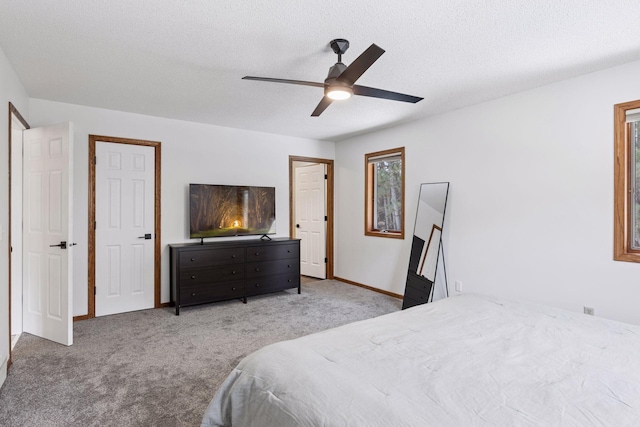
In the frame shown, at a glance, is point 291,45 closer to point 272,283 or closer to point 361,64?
point 361,64

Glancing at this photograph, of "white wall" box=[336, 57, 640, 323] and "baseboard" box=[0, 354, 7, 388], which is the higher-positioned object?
"white wall" box=[336, 57, 640, 323]

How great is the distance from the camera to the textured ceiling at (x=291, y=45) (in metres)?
1.99

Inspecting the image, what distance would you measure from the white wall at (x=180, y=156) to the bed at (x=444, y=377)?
128 inches

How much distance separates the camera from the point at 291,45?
2404mm

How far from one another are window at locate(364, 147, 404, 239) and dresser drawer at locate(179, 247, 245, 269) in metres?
1.98

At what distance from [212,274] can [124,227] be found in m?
1.17

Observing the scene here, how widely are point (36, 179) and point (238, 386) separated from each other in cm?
315

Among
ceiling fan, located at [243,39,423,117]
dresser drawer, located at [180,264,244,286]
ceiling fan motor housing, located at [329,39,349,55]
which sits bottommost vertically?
dresser drawer, located at [180,264,244,286]

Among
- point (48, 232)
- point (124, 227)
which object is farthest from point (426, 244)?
point (48, 232)

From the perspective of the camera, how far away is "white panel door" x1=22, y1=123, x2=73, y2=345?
123 inches

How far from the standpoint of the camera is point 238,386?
145 centimetres

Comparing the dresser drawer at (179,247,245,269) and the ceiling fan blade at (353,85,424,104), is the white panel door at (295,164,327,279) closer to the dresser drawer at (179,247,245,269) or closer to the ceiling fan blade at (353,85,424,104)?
the dresser drawer at (179,247,245,269)

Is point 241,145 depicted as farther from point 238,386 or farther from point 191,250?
point 238,386

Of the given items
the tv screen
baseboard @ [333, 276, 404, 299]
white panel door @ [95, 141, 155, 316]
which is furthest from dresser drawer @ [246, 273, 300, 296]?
white panel door @ [95, 141, 155, 316]
